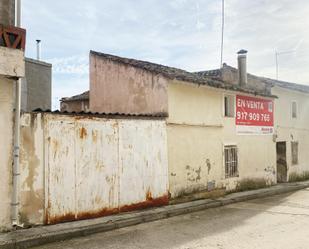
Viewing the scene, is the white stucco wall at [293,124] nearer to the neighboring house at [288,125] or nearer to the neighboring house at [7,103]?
the neighboring house at [288,125]

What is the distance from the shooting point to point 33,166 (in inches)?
→ 329

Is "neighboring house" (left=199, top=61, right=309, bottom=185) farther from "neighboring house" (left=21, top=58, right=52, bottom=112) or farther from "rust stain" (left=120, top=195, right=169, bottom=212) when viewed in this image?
"neighboring house" (left=21, top=58, right=52, bottom=112)

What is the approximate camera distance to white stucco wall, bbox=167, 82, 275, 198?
39.9 feet

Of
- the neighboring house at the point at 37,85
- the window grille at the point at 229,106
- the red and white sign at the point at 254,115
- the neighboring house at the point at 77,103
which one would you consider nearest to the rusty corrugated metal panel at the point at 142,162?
the window grille at the point at 229,106

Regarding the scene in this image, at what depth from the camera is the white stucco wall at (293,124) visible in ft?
61.5

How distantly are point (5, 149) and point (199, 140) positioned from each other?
7139 millimetres

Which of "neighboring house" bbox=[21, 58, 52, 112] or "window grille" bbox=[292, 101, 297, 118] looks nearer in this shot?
"neighboring house" bbox=[21, 58, 52, 112]

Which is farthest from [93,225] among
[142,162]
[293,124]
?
[293,124]

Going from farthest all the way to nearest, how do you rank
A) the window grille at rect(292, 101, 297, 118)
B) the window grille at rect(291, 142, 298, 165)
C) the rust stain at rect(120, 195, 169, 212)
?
the window grille at rect(292, 101, 297, 118)
the window grille at rect(291, 142, 298, 165)
the rust stain at rect(120, 195, 169, 212)

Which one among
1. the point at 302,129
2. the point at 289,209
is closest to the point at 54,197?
the point at 289,209

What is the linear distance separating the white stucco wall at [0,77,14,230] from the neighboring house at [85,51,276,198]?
5281mm

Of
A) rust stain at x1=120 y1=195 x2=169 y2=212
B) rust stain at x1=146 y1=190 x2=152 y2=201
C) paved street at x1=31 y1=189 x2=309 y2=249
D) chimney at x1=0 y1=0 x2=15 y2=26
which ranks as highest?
chimney at x1=0 y1=0 x2=15 y2=26

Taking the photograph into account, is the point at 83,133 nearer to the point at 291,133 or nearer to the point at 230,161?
the point at 230,161

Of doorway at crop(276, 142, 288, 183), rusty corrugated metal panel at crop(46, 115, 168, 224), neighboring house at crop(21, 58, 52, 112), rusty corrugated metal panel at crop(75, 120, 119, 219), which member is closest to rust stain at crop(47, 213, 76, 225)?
rusty corrugated metal panel at crop(46, 115, 168, 224)
